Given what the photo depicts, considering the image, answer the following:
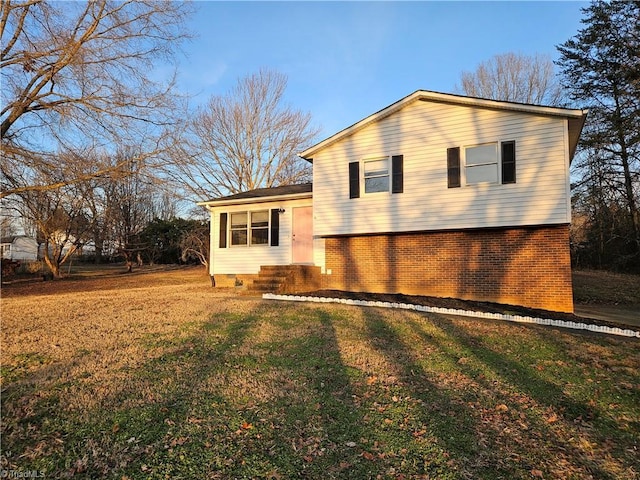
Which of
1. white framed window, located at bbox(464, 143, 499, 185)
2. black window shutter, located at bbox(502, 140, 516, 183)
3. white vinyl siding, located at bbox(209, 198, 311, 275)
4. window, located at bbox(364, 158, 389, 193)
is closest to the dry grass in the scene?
black window shutter, located at bbox(502, 140, 516, 183)

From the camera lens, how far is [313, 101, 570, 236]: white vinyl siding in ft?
32.5

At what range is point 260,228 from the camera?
14.2 m

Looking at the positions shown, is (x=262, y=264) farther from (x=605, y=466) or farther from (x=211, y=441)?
(x=605, y=466)

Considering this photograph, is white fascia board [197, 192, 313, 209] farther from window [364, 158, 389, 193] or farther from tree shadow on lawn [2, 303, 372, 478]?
tree shadow on lawn [2, 303, 372, 478]

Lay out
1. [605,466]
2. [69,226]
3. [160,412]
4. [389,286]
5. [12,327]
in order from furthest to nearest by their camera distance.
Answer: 1. [69,226]
2. [389,286]
3. [12,327]
4. [160,412]
5. [605,466]

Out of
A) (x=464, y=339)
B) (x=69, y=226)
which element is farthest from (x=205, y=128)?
(x=464, y=339)

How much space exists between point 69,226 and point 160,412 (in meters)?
21.6

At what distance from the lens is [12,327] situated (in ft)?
22.7

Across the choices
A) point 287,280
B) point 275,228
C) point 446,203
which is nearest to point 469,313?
point 446,203

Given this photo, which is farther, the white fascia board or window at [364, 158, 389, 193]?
the white fascia board

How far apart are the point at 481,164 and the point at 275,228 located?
6862 mm

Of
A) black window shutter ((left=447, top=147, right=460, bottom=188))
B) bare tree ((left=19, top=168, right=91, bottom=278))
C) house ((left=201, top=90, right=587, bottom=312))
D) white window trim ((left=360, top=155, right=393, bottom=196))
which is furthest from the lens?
bare tree ((left=19, top=168, right=91, bottom=278))

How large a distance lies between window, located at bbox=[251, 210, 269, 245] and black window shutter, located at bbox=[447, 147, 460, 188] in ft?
20.8

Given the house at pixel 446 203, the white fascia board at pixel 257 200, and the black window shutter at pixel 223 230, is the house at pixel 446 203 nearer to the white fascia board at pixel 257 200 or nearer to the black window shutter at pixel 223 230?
the white fascia board at pixel 257 200
